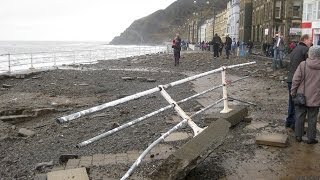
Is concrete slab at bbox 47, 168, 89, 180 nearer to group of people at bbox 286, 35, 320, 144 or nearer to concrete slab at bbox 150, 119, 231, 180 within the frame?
concrete slab at bbox 150, 119, 231, 180

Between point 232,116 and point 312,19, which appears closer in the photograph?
point 232,116

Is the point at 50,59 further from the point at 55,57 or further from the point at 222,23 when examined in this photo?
the point at 222,23

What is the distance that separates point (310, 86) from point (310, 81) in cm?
8

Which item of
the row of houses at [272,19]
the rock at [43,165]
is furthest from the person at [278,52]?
the rock at [43,165]

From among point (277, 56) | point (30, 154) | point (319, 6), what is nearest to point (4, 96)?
point (30, 154)

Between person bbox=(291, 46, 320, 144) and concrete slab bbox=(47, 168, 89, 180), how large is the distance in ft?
12.4

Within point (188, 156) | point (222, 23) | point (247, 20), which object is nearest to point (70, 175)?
point (188, 156)

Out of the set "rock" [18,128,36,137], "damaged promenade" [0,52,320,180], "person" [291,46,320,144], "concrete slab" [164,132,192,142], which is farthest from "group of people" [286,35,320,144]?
"rock" [18,128,36,137]

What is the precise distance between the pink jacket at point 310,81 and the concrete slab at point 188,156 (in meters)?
1.98

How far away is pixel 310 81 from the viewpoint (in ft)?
22.7

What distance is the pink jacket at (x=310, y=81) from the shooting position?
689 cm

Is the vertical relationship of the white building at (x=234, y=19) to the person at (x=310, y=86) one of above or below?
above

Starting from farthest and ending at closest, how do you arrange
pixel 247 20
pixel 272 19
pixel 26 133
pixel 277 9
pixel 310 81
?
pixel 247 20
pixel 277 9
pixel 272 19
pixel 26 133
pixel 310 81

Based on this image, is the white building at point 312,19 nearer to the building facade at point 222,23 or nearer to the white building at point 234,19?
the white building at point 234,19
